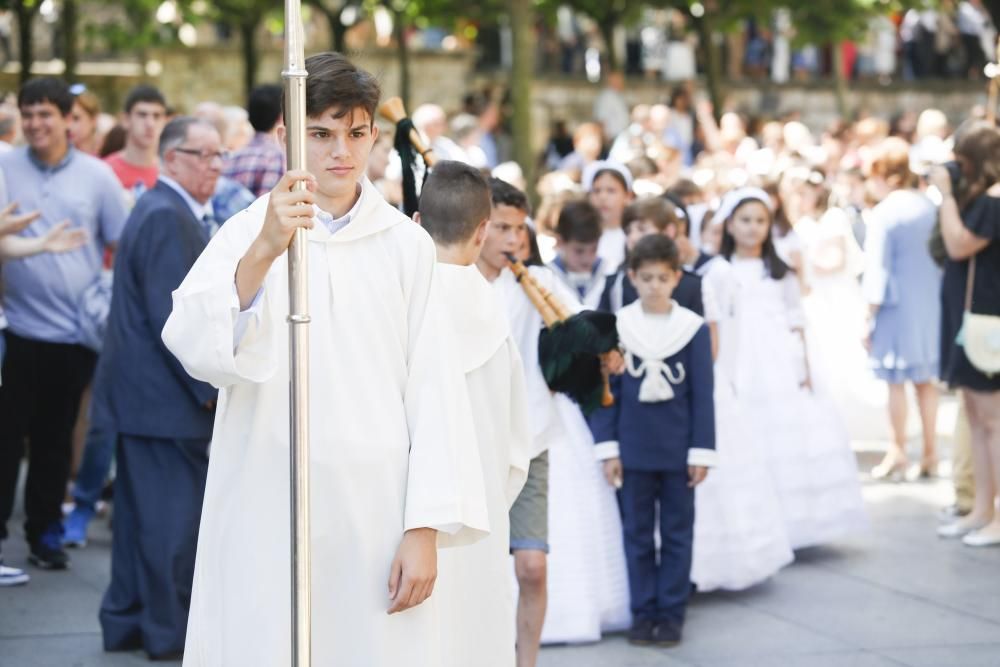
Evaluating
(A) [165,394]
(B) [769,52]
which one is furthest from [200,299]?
(B) [769,52]

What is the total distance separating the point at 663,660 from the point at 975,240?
9.90 ft

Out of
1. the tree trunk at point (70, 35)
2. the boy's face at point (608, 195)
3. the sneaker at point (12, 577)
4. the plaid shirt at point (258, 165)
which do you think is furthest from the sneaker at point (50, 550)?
the tree trunk at point (70, 35)

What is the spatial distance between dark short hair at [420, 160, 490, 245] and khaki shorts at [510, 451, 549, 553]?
109 cm

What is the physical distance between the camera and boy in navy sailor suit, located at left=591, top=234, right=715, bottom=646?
22.9 ft

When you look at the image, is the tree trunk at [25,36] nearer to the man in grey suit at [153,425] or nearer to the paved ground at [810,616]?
the paved ground at [810,616]

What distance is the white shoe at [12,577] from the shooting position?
7691 mm

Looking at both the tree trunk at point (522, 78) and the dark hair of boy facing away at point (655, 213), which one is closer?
the dark hair of boy facing away at point (655, 213)

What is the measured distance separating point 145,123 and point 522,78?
26.7 feet

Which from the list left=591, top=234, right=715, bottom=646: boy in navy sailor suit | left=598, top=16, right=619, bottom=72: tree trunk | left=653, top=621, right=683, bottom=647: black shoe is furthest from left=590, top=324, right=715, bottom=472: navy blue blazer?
left=598, top=16, right=619, bottom=72: tree trunk

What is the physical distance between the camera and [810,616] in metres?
7.46

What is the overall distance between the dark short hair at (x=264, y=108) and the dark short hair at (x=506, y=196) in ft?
8.97


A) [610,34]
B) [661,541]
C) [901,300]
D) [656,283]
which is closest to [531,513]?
[661,541]

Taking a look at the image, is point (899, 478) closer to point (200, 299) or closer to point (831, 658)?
point (831, 658)

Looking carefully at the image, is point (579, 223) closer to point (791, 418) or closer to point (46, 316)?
point (791, 418)
